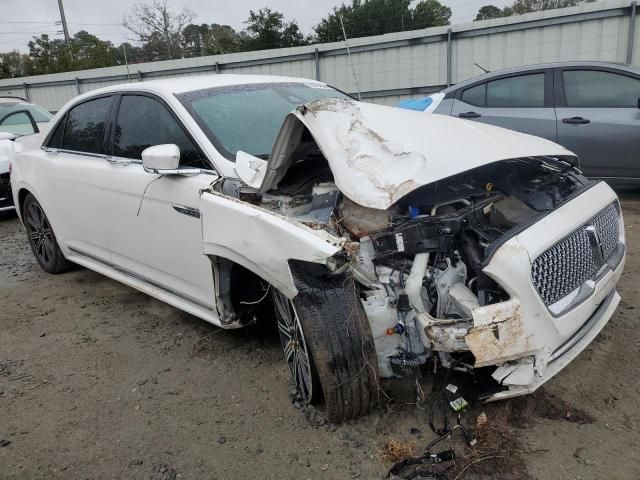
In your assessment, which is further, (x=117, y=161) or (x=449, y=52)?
(x=449, y=52)

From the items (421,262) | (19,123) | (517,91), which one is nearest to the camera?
(421,262)

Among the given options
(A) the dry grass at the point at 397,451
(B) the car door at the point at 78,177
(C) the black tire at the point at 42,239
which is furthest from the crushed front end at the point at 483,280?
(C) the black tire at the point at 42,239

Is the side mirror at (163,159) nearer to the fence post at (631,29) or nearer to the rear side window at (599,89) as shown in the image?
the rear side window at (599,89)

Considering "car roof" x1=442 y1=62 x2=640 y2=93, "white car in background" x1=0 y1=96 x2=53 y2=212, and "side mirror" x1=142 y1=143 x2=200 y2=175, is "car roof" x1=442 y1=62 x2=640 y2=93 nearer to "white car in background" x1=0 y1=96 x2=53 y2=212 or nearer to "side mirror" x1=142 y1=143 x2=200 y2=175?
"side mirror" x1=142 y1=143 x2=200 y2=175

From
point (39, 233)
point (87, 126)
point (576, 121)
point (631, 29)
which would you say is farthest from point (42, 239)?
point (631, 29)

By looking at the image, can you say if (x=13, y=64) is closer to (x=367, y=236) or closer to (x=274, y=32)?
(x=274, y=32)

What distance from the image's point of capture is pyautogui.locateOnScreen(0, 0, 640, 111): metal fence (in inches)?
386

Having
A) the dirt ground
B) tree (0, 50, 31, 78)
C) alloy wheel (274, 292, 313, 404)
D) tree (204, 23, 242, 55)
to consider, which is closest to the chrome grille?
the dirt ground

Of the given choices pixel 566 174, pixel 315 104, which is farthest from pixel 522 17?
pixel 315 104

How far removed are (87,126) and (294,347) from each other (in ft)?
8.65

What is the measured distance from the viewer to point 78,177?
13.4ft

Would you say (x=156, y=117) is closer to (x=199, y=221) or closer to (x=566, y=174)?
(x=199, y=221)

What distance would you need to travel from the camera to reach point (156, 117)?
3.52 metres

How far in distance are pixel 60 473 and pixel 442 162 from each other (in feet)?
7.39
